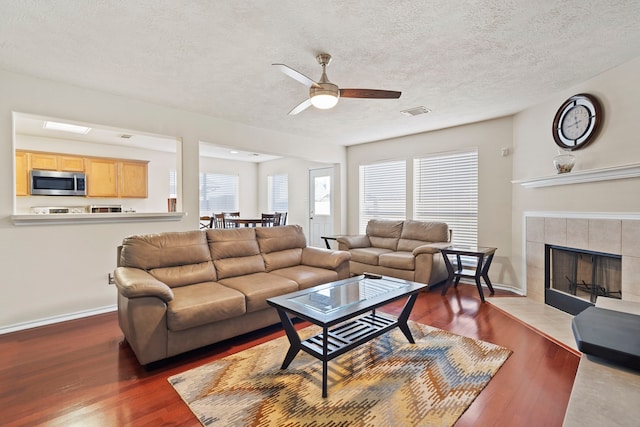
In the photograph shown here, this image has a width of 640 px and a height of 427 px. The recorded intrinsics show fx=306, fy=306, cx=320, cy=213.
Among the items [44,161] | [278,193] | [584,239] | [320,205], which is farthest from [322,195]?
[44,161]

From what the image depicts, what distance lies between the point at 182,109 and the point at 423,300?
4041 mm

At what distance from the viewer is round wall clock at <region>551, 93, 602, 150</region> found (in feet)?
10.3

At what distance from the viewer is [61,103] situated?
3.22 m

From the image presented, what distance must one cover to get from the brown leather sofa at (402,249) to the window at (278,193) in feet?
9.72

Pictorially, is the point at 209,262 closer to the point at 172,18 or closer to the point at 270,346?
the point at 270,346

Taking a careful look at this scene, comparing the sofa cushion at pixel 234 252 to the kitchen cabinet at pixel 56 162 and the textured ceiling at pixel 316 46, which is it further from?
the kitchen cabinet at pixel 56 162

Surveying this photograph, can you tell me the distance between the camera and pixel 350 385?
206cm

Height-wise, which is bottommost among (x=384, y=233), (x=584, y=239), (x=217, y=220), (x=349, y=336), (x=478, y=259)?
(x=349, y=336)

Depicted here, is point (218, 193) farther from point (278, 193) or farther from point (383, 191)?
point (383, 191)

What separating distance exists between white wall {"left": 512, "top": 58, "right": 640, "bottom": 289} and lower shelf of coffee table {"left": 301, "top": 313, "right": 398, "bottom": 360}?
2.50 meters

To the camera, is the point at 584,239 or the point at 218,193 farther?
the point at 218,193

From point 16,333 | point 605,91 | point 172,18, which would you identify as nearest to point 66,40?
point 172,18

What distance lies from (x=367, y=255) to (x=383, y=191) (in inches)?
64.7

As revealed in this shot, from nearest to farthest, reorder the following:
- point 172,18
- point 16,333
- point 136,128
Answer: point 172,18, point 16,333, point 136,128
